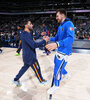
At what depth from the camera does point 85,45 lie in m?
7.06

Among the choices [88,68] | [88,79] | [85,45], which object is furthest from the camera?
[85,45]

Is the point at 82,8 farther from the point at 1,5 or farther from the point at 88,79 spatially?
the point at 88,79

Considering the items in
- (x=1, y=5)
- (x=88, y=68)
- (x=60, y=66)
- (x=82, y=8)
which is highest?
(x=1, y=5)

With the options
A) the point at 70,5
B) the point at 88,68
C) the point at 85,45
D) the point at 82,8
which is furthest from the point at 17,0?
the point at 88,68

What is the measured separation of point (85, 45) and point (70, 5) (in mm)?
13552

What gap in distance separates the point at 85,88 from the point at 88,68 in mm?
1363

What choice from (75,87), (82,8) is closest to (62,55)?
(75,87)

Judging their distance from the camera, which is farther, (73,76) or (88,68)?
(88,68)

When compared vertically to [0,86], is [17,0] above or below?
above

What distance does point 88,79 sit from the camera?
2967mm

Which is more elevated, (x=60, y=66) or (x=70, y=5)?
(x=70, y=5)

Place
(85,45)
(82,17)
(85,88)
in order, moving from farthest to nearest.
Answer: (82,17)
(85,45)
(85,88)

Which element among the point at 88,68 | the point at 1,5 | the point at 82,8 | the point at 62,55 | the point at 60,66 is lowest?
the point at 88,68

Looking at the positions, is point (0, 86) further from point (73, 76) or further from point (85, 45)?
point (85, 45)
